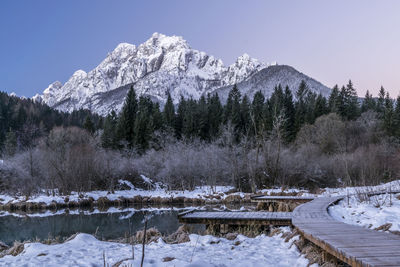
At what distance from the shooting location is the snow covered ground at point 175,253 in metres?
4.38

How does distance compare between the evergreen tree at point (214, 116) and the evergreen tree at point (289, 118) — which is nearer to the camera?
the evergreen tree at point (289, 118)

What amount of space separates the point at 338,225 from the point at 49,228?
1061 cm

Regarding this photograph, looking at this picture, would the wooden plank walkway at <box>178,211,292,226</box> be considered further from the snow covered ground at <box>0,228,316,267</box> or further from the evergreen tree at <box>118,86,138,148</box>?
the evergreen tree at <box>118,86,138,148</box>

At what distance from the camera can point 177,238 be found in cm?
652

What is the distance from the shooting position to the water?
33.9 feet

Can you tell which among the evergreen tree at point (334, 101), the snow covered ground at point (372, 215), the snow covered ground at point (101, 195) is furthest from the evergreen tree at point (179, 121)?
the snow covered ground at point (372, 215)

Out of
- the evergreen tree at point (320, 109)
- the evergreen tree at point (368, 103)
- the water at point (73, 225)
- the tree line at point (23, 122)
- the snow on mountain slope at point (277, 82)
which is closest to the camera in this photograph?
the water at point (73, 225)

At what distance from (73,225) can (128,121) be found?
2949 centimetres

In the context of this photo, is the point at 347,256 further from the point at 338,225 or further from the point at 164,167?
the point at 164,167

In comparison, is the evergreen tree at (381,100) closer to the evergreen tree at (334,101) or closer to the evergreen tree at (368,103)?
the evergreen tree at (368,103)

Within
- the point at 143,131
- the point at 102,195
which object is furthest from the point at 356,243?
the point at 143,131

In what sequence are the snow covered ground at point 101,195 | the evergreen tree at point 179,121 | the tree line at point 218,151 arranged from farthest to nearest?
the evergreen tree at point 179,121, the tree line at point 218,151, the snow covered ground at point 101,195

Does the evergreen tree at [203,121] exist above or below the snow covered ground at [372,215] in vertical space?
above

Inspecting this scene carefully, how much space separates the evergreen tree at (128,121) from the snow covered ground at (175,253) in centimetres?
3236
